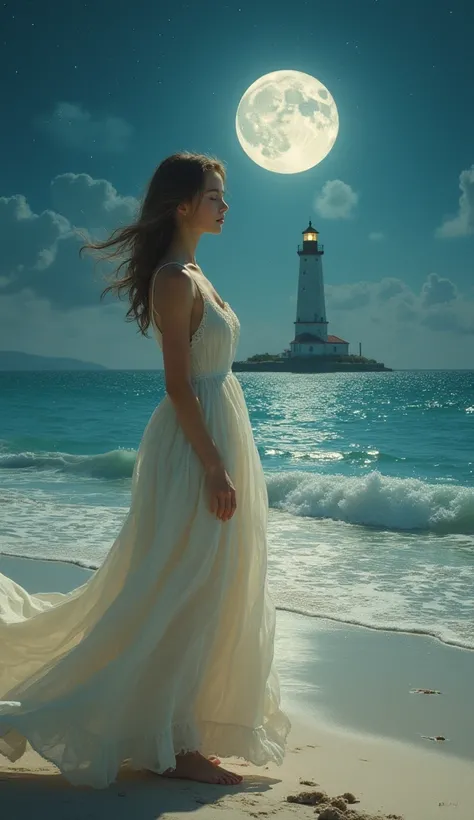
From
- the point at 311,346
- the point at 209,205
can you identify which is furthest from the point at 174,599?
the point at 311,346

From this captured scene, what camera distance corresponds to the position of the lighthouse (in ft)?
266

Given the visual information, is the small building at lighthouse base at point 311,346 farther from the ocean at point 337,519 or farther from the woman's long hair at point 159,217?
the woman's long hair at point 159,217

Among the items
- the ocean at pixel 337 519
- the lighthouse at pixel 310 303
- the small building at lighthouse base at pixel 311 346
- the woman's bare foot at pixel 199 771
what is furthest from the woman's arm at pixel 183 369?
the small building at lighthouse base at pixel 311 346

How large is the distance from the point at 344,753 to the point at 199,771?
2.60 ft

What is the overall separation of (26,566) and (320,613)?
2.64 metres

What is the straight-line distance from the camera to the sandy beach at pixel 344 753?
2.52m

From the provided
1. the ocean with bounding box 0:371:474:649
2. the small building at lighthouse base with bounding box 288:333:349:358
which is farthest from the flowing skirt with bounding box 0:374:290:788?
the small building at lighthouse base with bounding box 288:333:349:358

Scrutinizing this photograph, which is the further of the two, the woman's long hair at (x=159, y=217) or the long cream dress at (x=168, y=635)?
the woman's long hair at (x=159, y=217)

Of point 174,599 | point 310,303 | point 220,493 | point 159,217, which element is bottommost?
point 174,599

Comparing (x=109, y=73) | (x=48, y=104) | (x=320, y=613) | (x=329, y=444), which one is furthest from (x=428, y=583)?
(x=48, y=104)

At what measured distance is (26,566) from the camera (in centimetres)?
703

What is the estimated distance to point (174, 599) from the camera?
265 cm

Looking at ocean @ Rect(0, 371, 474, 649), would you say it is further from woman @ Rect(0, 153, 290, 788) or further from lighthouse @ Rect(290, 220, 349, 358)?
lighthouse @ Rect(290, 220, 349, 358)

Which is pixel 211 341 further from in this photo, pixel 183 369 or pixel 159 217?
pixel 159 217
